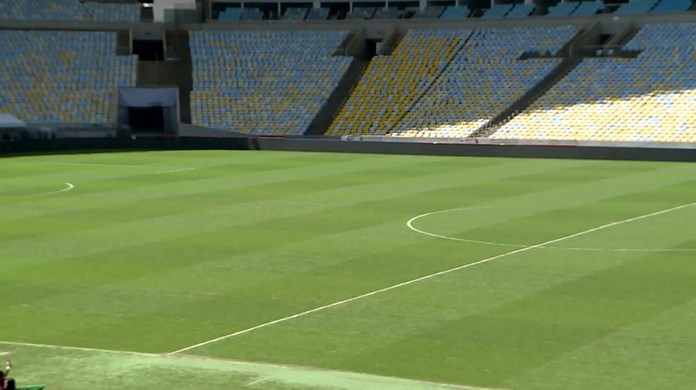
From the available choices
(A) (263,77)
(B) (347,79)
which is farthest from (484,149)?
(A) (263,77)

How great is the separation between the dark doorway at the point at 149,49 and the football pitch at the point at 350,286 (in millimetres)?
36837

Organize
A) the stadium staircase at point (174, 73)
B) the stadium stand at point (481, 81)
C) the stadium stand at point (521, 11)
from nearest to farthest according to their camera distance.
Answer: the stadium stand at point (481, 81) → the stadium staircase at point (174, 73) → the stadium stand at point (521, 11)

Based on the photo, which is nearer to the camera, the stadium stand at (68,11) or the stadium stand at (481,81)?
the stadium stand at (481,81)

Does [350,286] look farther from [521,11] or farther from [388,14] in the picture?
[388,14]

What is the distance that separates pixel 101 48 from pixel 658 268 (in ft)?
183

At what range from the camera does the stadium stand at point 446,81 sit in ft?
220

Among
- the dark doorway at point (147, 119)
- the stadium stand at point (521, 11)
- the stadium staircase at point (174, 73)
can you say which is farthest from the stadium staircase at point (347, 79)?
the dark doorway at point (147, 119)

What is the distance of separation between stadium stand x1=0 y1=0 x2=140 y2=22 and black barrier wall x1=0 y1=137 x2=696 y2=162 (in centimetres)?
1570

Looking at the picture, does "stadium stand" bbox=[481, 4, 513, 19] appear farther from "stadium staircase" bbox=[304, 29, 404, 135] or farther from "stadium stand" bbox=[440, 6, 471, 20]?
"stadium staircase" bbox=[304, 29, 404, 135]

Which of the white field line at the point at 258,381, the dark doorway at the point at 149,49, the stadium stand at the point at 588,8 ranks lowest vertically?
the dark doorway at the point at 149,49

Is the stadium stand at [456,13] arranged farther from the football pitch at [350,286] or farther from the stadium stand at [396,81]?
the football pitch at [350,286]

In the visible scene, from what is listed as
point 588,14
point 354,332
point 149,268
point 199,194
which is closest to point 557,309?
point 354,332

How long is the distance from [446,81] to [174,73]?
15840 mm

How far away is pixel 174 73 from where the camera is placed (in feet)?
240
